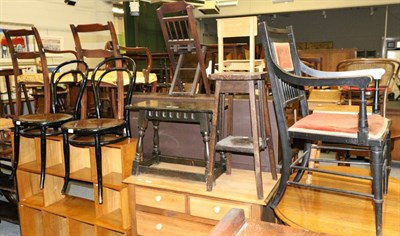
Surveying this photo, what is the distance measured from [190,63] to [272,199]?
10.5ft

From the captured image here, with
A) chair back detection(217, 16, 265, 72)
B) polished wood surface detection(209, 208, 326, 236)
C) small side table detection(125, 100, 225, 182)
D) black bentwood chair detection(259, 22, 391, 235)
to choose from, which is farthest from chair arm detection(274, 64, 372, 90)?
polished wood surface detection(209, 208, 326, 236)

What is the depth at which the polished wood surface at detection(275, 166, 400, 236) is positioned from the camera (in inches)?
68.3

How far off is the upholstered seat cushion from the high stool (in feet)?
0.86

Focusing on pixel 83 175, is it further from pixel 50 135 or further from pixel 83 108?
pixel 83 108

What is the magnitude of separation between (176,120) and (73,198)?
1.36m

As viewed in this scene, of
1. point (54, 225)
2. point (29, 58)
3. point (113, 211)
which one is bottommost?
point (54, 225)

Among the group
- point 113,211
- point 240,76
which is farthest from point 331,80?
point 113,211

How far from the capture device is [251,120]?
6.41 ft

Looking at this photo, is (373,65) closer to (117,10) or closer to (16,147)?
(16,147)

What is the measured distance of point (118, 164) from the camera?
2.61m

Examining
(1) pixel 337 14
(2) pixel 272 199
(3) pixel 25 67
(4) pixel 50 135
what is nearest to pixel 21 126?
(4) pixel 50 135

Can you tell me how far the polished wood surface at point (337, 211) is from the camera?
173 centimetres

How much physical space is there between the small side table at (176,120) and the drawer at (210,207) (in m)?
0.15

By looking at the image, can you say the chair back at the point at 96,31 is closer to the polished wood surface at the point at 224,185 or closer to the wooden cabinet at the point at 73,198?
the wooden cabinet at the point at 73,198
